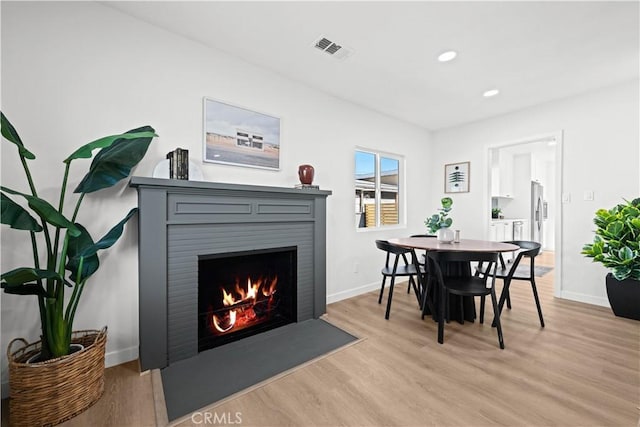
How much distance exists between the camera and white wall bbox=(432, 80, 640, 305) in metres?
3.02

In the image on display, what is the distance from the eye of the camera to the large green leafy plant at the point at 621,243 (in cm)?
260

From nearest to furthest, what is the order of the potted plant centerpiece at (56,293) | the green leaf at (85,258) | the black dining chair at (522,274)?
the potted plant centerpiece at (56,293)
the green leaf at (85,258)
the black dining chair at (522,274)

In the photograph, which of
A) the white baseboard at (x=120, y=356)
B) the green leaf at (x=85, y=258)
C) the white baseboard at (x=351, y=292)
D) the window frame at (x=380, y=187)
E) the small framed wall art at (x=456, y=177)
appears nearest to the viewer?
the green leaf at (x=85, y=258)

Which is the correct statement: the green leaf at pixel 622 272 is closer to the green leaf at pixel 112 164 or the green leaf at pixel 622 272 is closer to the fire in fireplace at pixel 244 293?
the fire in fireplace at pixel 244 293

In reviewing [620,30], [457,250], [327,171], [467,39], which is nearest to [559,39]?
[620,30]

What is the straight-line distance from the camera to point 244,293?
8.24ft

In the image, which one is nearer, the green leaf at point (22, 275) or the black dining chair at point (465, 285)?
the green leaf at point (22, 275)

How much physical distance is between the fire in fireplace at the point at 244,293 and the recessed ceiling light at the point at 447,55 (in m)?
2.28

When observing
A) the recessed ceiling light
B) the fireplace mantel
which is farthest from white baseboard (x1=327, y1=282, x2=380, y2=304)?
the recessed ceiling light

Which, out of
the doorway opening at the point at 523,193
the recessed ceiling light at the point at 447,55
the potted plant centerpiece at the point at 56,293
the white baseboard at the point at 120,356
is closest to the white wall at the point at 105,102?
the white baseboard at the point at 120,356

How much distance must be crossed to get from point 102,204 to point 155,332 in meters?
0.96

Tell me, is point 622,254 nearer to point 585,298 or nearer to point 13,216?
point 585,298

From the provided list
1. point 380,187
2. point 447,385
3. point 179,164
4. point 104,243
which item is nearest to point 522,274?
point 447,385

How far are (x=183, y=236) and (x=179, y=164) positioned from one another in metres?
0.53
